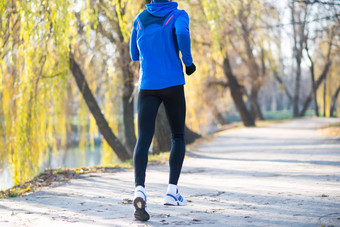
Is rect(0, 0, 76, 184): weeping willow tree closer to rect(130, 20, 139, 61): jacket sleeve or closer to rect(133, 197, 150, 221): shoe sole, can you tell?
rect(130, 20, 139, 61): jacket sleeve

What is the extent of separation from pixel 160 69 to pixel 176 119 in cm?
43

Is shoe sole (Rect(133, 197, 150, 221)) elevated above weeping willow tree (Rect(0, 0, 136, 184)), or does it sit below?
below

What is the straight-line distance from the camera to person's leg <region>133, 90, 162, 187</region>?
336 cm

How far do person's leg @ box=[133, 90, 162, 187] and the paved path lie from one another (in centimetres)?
42

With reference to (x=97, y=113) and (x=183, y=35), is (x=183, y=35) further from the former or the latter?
(x=97, y=113)

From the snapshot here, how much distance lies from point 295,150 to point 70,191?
5582mm

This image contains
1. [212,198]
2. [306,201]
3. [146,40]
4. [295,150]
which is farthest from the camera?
[295,150]

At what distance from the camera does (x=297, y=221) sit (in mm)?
2990

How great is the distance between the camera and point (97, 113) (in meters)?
10.4

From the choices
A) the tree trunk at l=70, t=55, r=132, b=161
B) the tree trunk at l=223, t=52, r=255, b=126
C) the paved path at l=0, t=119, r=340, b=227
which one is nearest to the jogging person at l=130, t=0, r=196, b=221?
the paved path at l=0, t=119, r=340, b=227

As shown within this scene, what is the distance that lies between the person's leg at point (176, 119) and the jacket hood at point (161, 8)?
61 centimetres

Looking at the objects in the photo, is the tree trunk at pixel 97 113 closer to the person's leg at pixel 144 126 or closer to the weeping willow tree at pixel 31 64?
the weeping willow tree at pixel 31 64

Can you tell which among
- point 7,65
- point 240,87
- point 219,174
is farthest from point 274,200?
point 240,87

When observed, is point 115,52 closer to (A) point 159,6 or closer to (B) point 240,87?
(A) point 159,6
